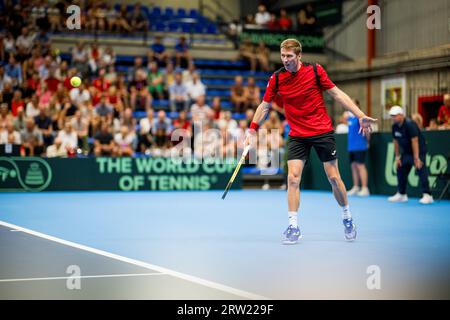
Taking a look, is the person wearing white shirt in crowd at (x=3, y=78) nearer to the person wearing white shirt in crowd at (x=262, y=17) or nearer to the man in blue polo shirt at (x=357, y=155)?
the man in blue polo shirt at (x=357, y=155)

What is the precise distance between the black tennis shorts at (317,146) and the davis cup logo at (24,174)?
12761mm

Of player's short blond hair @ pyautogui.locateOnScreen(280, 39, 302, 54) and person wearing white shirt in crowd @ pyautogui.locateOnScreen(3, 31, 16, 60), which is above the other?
person wearing white shirt in crowd @ pyautogui.locateOnScreen(3, 31, 16, 60)

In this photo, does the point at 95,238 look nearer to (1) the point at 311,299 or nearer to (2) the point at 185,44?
(1) the point at 311,299

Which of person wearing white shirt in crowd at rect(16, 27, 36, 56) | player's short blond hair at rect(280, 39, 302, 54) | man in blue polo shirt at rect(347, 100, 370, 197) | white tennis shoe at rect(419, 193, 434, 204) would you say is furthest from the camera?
person wearing white shirt in crowd at rect(16, 27, 36, 56)

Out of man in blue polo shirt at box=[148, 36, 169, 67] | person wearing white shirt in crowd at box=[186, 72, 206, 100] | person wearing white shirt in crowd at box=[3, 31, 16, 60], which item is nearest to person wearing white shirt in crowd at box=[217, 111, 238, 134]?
person wearing white shirt in crowd at box=[186, 72, 206, 100]

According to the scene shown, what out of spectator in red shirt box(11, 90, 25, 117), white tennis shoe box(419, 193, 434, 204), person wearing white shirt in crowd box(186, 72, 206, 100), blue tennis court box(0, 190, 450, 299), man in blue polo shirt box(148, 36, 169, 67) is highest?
man in blue polo shirt box(148, 36, 169, 67)

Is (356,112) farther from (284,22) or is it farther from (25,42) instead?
(284,22)

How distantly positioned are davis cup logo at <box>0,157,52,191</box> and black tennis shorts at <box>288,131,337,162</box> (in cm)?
1276

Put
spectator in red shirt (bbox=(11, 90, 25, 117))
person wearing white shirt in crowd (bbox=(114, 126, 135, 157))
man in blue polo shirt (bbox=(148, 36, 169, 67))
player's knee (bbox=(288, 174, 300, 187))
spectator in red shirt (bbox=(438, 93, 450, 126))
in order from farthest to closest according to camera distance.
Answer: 1. man in blue polo shirt (bbox=(148, 36, 169, 67))
2. spectator in red shirt (bbox=(11, 90, 25, 117))
3. person wearing white shirt in crowd (bbox=(114, 126, 135, 157))
4. spectator in red shirt (bbox=(438, 93, 450, 126))
5. player's knee (bbox=(288, 174, 300, 187))

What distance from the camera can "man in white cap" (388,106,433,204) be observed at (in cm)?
1499

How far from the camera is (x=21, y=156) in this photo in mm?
19953

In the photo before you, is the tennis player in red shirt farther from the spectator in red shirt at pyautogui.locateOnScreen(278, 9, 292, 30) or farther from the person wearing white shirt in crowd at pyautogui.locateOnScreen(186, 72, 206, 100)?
the spectator in red shirt at pyautogui.locateOnScreen(278, 9, 292, 30)

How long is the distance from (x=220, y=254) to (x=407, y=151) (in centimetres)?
889

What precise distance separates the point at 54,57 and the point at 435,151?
13704 mm
